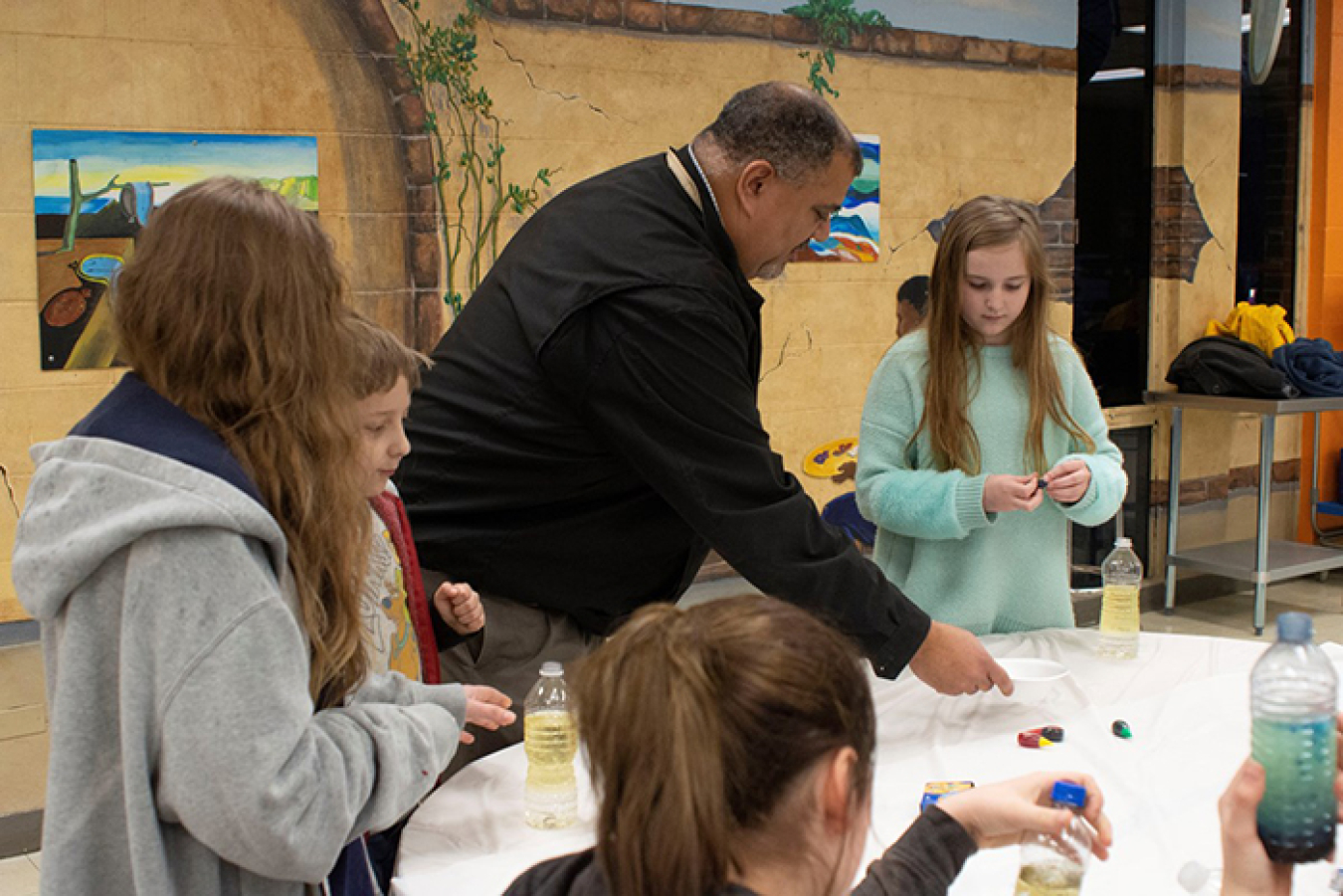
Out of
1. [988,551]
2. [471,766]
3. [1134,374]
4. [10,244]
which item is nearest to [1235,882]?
[471,766]

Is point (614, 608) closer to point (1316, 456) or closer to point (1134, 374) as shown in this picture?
point (1134, 374)

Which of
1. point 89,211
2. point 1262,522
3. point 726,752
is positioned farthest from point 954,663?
point 1262,522

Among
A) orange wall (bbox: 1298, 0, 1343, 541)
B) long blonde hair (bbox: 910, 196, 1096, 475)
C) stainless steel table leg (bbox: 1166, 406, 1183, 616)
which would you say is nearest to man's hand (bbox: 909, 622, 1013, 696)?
long blonde hair (bbox: 910, 196, 1096, 475)

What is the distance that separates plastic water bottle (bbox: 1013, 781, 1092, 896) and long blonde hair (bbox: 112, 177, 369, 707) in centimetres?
68

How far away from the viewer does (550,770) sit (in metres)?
1.68

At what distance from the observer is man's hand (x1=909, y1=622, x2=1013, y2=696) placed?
1.92 metres

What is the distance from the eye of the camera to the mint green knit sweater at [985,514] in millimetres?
2434

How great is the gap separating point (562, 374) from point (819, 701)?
41.2 inches

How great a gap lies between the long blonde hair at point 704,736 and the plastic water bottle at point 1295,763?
0.31 meters

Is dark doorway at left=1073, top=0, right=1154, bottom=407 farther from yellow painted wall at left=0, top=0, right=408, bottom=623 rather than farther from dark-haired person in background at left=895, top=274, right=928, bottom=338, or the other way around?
yellow painted wall at left=0, top=0, right=408, bottom=623

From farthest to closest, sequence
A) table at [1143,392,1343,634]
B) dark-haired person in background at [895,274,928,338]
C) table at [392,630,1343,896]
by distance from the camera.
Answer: table at [1143,392,1343,634] → dark-haired person in background at [895,274,928,338] → table at [392,630,1343,896]

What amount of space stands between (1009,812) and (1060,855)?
159 millimetres

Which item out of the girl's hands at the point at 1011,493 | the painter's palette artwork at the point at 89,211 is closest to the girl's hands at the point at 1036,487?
the girl's hands at the point at 1011,493

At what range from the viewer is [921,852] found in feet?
3.78
